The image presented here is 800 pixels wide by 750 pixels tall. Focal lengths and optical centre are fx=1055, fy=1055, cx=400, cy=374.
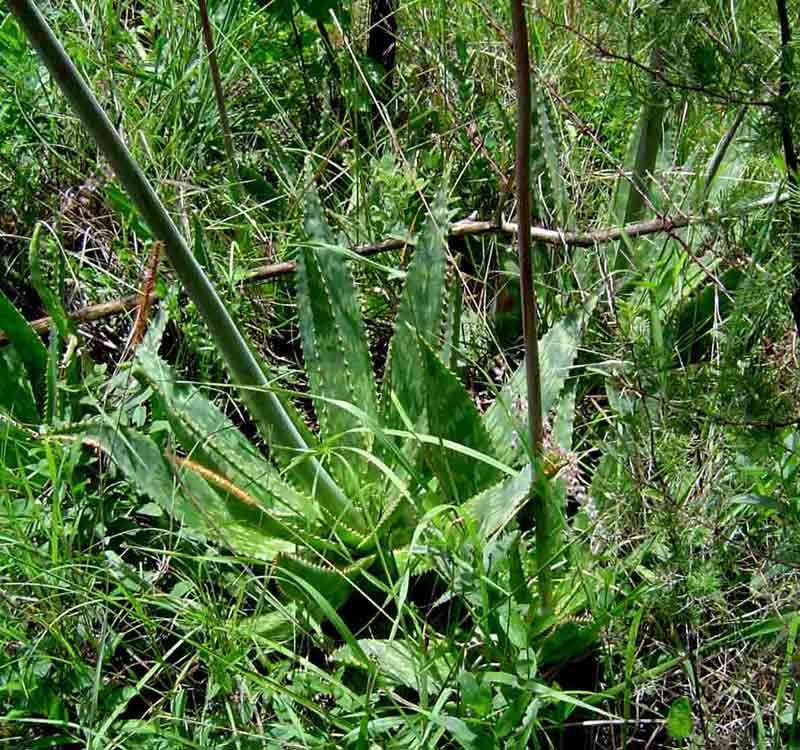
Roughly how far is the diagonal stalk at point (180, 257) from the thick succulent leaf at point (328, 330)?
163mm

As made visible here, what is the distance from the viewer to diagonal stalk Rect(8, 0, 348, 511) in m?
1.18

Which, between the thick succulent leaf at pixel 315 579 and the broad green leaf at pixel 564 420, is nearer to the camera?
the thick succulent leaf at pixel 315 579

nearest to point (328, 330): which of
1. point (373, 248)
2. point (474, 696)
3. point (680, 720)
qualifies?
point (373, 248)

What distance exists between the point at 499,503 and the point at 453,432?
0.52 ft

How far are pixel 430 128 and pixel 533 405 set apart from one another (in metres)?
1.23

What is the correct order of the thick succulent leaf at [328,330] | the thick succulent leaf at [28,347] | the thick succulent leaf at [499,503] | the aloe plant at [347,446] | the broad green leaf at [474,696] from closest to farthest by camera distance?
the broad green leaf at [474,696]
the thick succulent leaf at [499,503]
the aloe plant at [347,446]
the thick succulent leaf at [328,330]
the thick succulent leaf at [28,347]

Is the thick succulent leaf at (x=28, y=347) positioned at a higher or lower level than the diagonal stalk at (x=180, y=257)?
lower

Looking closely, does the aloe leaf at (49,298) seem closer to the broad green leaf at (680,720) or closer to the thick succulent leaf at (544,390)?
the thick succulent leaf at (544,390)

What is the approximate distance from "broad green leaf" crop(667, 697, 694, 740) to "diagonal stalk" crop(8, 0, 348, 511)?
591 millimetres

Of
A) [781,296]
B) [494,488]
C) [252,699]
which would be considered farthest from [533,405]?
[252,699]

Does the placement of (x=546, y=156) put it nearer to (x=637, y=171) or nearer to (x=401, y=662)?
(x=637, y=171)

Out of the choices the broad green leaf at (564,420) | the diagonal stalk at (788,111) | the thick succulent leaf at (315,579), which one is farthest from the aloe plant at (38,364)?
the diagonal stalk at (788,111)

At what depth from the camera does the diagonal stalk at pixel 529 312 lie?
112cm

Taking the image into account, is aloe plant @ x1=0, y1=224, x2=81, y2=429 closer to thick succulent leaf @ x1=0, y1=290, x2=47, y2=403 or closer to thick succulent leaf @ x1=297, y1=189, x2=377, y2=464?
thick succulent leaf @ x1=0, y1=290, x2=47, y2=403
